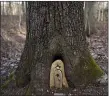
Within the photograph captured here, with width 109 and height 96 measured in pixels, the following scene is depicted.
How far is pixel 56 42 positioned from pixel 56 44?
39 mm

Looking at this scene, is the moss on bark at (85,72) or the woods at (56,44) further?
the moss on bark at (85,72)

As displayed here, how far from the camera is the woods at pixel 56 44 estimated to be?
15.1 ft

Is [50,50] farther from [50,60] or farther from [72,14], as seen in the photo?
[72,14]

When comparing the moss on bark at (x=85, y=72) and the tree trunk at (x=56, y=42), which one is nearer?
the tree trunk at (x=56, y=42)

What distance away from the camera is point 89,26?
17281 mm

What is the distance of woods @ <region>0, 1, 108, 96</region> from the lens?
4.59 meters

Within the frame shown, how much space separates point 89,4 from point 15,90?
1381cm

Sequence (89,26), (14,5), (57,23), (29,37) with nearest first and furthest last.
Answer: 1. (57,23)
2. (29,37)
3. (89,26)
4. (14,5)

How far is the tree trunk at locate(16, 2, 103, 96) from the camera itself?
459 centimetres

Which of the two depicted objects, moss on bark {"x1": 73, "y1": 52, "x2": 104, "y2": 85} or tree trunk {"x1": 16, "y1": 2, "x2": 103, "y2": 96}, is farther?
moss on bark {"x1": 73, "y1": 52, "x2": 104, "y2": 85}

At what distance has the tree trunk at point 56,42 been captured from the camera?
181 inches

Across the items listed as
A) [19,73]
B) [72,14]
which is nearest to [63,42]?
[72,14]

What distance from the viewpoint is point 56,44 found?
466 centimetres

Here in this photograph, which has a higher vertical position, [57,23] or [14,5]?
[14,5]
